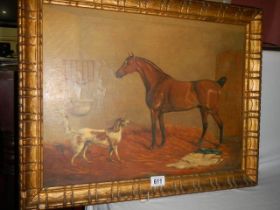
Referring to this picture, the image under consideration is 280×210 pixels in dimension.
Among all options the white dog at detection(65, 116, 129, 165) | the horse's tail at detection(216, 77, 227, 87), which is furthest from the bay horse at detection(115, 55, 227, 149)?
the white dog at detection(65, 116, 129, 165)

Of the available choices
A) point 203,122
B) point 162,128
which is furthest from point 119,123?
point 203,122

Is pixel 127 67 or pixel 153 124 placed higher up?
pixel 127 67

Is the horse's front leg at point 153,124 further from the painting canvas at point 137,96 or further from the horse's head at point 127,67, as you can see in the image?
the horse's head at point 127,67

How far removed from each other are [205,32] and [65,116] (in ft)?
1.75

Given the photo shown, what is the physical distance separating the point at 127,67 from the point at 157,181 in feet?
1.22

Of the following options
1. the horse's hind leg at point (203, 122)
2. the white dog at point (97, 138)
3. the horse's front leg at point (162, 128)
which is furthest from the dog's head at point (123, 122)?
the horse's hind leg at point (203, 122)

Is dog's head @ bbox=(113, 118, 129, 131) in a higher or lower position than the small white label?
higher

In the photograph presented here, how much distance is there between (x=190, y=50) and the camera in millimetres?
873

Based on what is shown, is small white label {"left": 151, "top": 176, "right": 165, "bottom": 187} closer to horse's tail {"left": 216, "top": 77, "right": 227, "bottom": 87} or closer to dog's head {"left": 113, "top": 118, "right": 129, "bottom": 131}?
dog's head {"left": 113, "top": 118, "right": 129, "bottom": 131}

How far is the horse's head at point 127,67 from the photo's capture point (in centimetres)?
80

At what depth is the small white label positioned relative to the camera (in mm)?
833

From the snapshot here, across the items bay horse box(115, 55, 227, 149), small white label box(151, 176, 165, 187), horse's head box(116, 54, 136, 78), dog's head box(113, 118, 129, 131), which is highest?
horse's head box(116, 54, 136, 78)

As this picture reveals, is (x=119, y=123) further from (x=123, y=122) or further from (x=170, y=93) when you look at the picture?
(x=170, y=93)

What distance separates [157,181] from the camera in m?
0.84
